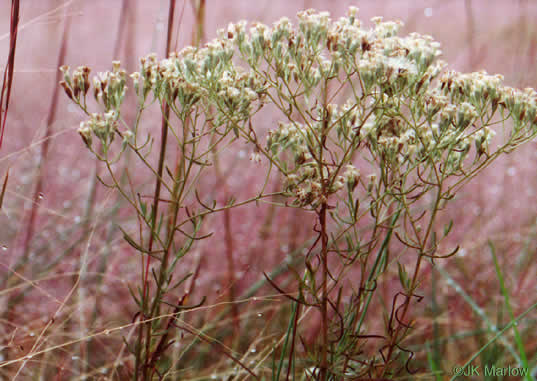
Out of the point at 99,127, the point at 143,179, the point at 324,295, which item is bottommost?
the point at 324,295

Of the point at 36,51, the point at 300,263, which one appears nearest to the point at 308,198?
the point at 300,263

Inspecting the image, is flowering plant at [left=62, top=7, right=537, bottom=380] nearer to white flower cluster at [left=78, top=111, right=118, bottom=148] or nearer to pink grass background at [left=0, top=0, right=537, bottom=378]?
white flower cluster at [left=78, top=111, right=118, bottom=148]

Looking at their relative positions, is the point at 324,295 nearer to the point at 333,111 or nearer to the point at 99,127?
the point at 333,111

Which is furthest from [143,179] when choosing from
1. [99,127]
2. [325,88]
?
[325,88]

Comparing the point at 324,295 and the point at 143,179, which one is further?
the point at 143,179

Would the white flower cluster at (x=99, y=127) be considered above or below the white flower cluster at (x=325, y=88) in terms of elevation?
below

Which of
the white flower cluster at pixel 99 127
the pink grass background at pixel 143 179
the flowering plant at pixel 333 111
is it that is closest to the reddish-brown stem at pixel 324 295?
the flowering plant at pixel 333 111

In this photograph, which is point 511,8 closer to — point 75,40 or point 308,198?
point 75,40

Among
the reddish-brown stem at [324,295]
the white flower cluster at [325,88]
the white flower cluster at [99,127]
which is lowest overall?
the reddish-brown stem at [324,295]

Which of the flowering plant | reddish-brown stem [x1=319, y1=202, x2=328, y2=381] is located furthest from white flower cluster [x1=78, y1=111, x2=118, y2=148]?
reddish-brown stem [x1=319, y1=202, x2=328, y2=381]

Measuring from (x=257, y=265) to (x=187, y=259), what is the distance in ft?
1.26

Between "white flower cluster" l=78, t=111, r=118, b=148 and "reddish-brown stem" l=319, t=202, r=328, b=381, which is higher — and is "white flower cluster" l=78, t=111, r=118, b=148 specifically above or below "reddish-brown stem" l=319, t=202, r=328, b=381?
above

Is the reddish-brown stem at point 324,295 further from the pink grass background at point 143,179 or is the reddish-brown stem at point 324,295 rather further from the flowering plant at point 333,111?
the pink grass background at point 143,179

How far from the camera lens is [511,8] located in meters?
3.58
